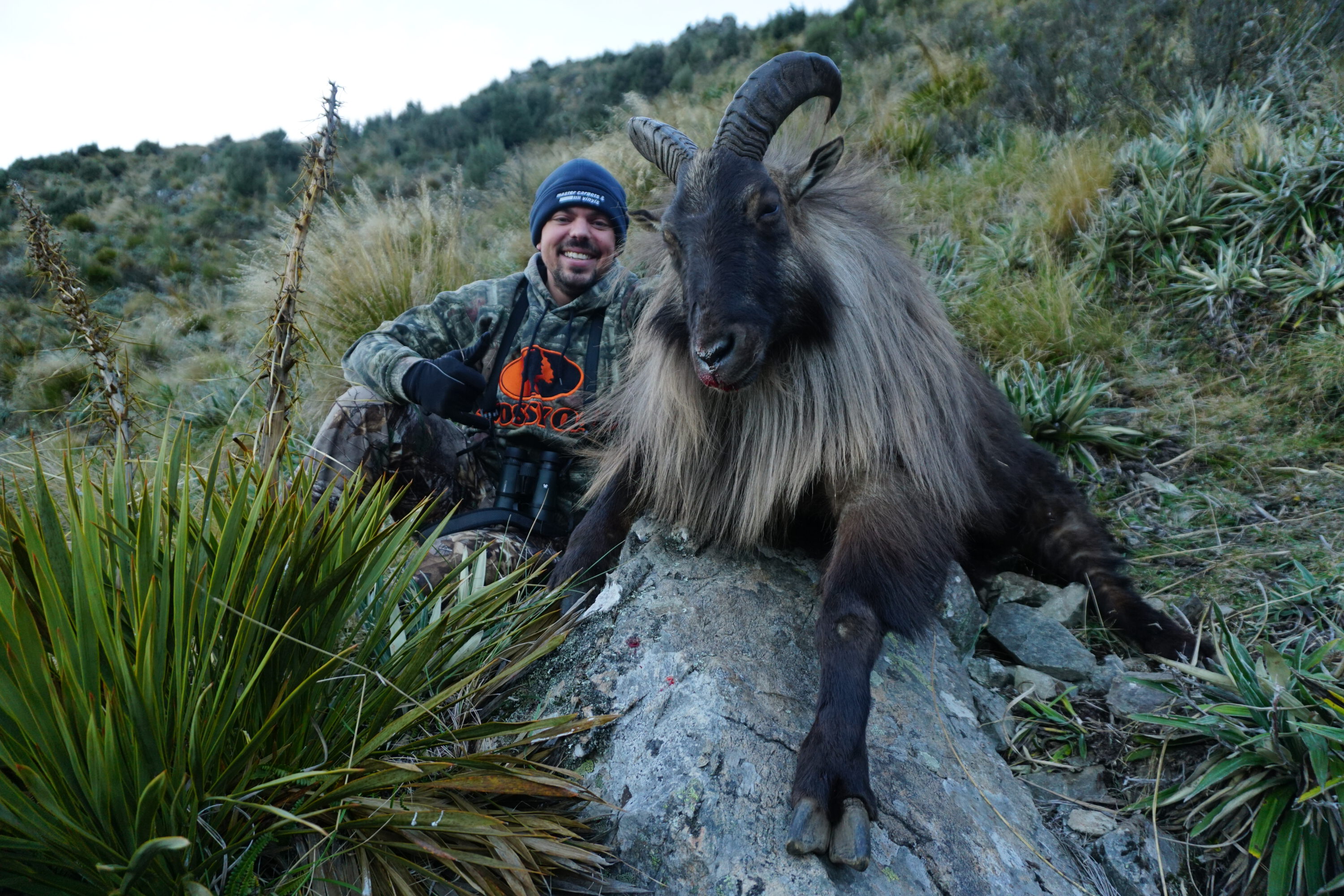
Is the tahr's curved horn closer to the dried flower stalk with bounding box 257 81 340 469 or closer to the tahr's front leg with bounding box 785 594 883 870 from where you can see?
the dried flower stalk with bounding box 257 81 340 469

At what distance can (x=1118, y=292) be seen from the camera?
685cm

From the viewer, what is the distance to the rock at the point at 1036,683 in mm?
3164

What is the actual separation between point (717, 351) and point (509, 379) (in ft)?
7.26

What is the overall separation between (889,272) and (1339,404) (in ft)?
10.6

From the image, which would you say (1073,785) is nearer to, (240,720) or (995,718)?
(995,718)

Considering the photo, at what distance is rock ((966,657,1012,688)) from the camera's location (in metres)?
3.31

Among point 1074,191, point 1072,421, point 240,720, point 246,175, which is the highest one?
point 246,175

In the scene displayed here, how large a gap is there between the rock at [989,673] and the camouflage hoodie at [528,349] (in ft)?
7.54

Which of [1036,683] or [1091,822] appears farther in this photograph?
[1036,683]

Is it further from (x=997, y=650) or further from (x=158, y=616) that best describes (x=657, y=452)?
(x=158, y=616)

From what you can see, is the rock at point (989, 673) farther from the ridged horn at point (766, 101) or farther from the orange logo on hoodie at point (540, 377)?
the orange logo on hoodie at point (540, 377)

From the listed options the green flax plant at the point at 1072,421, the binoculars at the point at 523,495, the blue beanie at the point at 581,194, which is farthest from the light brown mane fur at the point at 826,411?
the green flax plant at the point at 1072,421

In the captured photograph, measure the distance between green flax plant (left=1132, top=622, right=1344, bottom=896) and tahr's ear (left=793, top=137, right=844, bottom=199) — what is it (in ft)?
7.51

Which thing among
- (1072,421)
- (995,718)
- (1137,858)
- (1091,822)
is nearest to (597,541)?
(995,718)
